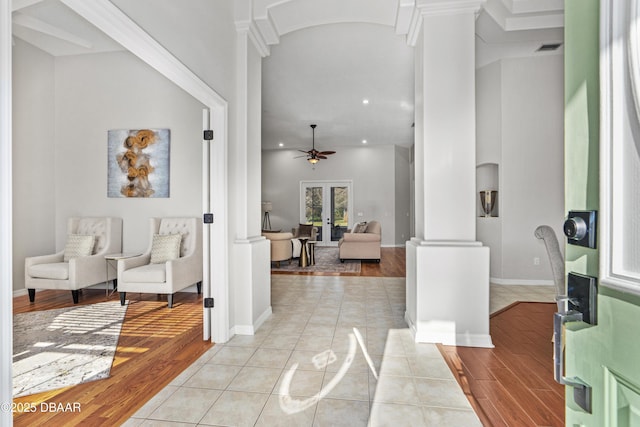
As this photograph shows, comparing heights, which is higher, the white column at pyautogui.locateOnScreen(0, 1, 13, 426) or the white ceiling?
the white ceiling

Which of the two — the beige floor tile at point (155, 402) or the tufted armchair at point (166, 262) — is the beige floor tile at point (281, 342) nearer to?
the beige floor tile at point (155, 402)

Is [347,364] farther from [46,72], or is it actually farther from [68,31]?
[46,72]

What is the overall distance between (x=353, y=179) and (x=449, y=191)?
25.1 ft

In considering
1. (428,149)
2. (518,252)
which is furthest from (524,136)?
(428,149)

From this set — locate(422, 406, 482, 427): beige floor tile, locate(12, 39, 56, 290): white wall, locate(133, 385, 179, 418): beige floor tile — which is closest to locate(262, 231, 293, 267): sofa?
locate(12, 39, 56, 290): white wall

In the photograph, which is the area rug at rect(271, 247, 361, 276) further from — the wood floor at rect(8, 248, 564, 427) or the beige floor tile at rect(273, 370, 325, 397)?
the beige floor tile at rect(273, 370, 325, 397)

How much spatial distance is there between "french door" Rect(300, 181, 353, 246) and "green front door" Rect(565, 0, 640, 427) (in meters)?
9.73

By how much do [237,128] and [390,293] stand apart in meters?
2.97

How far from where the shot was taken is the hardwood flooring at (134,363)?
1746 millimetres

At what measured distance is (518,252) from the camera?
4926mm

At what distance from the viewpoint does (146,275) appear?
3.68 meters

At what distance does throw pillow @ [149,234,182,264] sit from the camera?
4078 mm

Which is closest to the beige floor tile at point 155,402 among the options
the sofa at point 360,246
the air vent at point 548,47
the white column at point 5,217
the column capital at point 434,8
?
the white column at point 5,217

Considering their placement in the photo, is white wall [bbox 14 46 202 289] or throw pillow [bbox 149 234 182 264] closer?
throw pillow [bbox 149 234 182 264]
